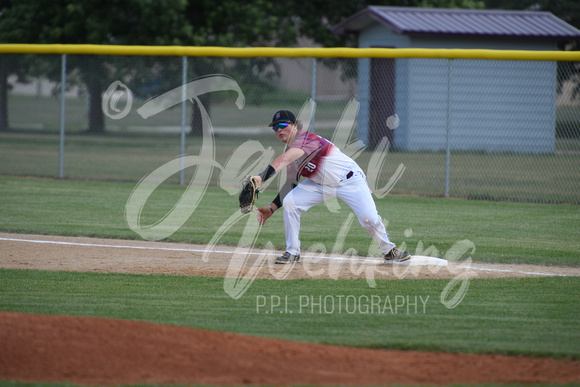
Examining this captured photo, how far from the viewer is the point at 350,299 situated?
6.25 m

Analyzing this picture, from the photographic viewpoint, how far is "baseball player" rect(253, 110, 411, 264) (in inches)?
293

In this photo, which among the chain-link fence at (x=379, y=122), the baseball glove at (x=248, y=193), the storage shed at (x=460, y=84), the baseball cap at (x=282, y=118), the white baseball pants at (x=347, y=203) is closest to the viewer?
the baseball glove at (x=248, y=193)

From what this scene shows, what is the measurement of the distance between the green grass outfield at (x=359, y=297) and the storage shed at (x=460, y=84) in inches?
272

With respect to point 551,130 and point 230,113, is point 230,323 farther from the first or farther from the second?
point 230,113

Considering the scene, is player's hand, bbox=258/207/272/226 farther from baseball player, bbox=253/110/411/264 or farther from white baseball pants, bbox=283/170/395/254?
white baseball pants, bbox=283/170/395/254

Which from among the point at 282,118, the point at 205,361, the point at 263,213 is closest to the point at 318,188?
the point at 263,213

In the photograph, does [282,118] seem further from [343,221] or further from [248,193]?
[343,221]

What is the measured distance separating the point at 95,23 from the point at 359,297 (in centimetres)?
1710

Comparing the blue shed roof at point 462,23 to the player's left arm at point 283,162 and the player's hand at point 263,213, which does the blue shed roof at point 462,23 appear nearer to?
the player's hand at point 263,213

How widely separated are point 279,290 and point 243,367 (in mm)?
2216

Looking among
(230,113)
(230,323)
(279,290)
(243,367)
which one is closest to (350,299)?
(279,290)

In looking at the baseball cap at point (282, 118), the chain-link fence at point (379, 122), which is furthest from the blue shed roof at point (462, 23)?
the baseball cap at point (282, 118)

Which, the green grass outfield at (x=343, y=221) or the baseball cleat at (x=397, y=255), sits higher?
the baseball cleat at (x=397, y=255)

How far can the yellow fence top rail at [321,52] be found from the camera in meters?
12.0
